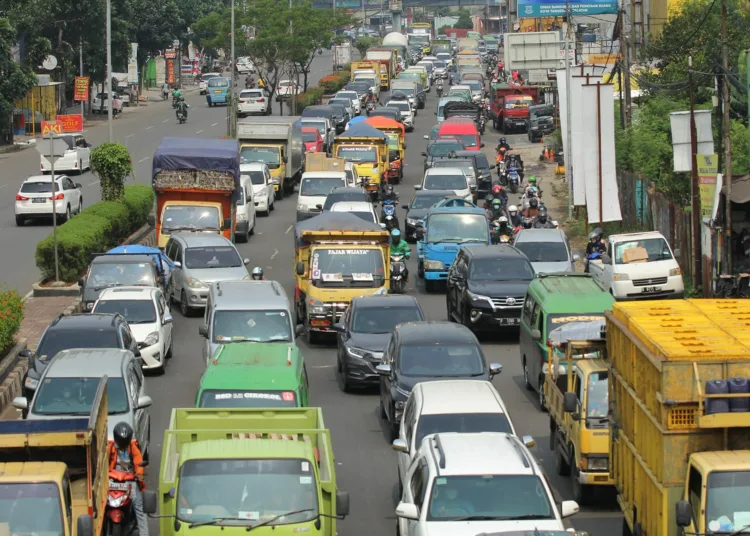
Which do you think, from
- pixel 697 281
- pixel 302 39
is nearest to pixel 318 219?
pixel 697 281

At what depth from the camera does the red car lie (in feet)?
172

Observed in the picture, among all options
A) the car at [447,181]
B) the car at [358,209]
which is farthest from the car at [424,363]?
the car at [447,181]

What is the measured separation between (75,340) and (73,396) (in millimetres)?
3480

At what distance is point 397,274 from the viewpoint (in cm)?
2920

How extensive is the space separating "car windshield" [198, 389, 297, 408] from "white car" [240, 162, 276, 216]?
2603 centimetres

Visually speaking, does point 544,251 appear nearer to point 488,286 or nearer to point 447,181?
point 488,286

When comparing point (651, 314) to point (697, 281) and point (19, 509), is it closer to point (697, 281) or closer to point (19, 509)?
point (19, 509)

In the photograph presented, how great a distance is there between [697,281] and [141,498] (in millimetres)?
18587

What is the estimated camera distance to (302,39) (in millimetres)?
72625

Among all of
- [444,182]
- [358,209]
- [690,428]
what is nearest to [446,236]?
[358,209]

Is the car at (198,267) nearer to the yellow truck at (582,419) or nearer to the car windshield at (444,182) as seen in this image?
the car windshield at (444,182)

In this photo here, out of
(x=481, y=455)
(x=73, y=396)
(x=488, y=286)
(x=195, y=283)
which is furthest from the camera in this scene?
(x=195, y=283)

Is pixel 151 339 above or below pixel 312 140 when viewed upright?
below

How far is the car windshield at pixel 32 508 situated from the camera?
36.6 ft
